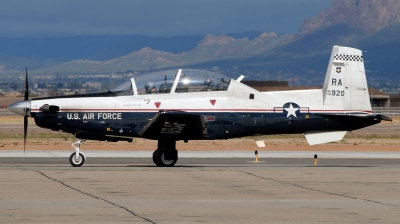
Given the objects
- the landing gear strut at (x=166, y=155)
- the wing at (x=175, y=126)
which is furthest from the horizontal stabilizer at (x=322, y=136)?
the landing gear strut at (x=166, y=155)

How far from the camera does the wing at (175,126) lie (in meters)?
22.8

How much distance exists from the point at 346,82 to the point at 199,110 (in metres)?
4.37

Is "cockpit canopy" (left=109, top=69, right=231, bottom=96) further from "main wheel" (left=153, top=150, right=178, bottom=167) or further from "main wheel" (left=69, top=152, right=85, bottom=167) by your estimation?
"main wheel" (left=69, top=152, right=85, bottom=167)

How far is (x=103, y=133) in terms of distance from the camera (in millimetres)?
23438

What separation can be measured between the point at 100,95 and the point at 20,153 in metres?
8.16

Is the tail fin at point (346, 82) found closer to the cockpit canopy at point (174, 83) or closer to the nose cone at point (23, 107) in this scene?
the cockpit canopy at point (174, 83)

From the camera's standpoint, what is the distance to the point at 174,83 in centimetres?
2308

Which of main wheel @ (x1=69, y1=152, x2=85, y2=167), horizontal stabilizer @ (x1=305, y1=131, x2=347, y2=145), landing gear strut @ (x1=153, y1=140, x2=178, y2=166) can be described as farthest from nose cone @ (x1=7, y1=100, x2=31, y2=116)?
horizontal stabilizer @ (x1=305, y1=131, x2=347, y2=145)

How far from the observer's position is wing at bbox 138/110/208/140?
74.7 ft
